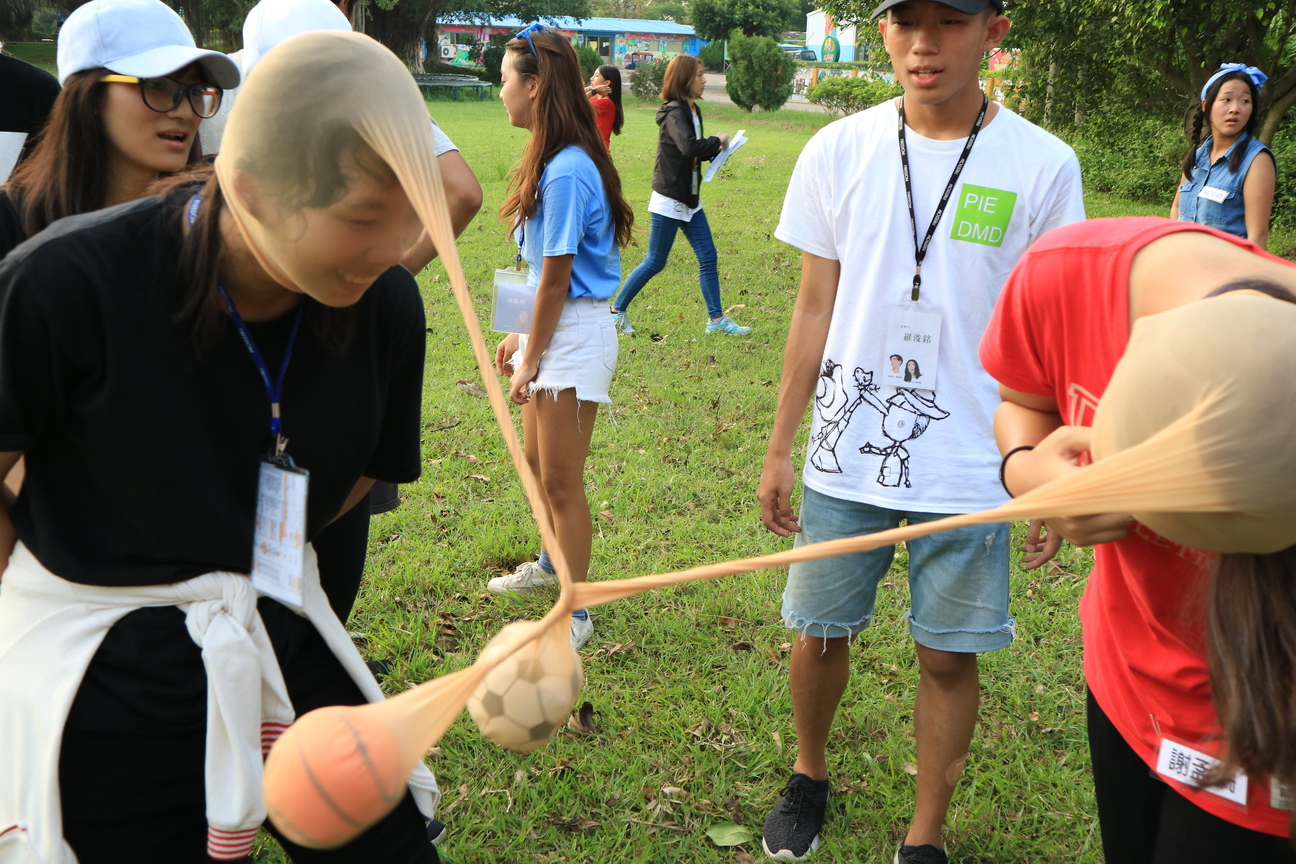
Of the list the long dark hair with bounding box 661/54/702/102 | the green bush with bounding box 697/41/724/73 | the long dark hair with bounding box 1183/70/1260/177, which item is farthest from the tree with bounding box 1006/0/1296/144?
the green bush with bounding box 697/41/724/73

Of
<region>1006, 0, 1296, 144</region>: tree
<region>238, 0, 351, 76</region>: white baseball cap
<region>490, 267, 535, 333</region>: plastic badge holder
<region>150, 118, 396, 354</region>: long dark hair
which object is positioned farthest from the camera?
<region>1006, 0, 1296, 144</region>: tree

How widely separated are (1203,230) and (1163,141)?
68.2 feet

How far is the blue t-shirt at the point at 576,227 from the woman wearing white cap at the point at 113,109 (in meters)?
1.19

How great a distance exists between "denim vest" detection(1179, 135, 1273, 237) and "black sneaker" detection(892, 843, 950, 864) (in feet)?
17.6

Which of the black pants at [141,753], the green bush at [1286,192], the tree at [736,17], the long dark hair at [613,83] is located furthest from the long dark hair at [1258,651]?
the tree at [736,17]

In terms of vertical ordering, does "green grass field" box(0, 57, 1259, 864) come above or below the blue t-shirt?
below

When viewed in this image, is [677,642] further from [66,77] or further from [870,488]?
[66,77]

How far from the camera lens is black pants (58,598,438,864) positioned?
5.28 ft

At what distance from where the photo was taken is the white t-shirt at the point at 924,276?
2416 millimetres

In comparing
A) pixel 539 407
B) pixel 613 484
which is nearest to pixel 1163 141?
pixel 613 484

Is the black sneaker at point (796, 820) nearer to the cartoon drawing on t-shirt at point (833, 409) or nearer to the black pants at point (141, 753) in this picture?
the cartoon drawing on t-shirt at point (833, 409)

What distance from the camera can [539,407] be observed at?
364cm

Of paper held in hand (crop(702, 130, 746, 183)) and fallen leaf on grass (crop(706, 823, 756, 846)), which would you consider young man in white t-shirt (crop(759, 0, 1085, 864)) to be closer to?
fallen leaf on grass (crop(706, 823, 756, 846))

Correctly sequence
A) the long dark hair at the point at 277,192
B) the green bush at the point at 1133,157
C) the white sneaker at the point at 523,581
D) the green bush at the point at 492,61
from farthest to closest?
the green bush at the point at 492,61 → the green bush at the point at 1133,157 → the white sneaker at the point at 523,581 → the long dark hair at the point at 277,192
